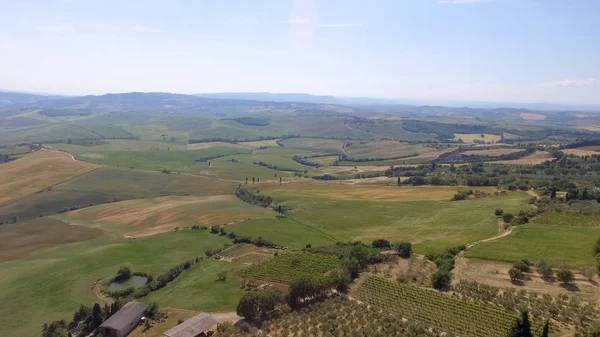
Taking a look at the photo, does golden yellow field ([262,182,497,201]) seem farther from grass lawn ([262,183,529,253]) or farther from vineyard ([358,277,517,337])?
vineyard ([358,277,517,337])

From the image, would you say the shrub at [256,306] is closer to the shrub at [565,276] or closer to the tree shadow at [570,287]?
the tree shadow at [570,287]

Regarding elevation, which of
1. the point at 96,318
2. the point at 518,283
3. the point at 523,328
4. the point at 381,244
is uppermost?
the point at 523,328

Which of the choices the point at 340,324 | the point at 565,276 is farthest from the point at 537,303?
the point at 340,324

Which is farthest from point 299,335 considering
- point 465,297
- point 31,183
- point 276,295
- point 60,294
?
point 31,183

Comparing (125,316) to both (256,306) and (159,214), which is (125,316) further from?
(159,214)

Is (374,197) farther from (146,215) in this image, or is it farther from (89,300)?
(89,300)

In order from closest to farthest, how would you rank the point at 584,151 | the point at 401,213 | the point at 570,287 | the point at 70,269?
1. the point at 570,287
2. the point at 70,269
3. the point at 401,213
4. the point at 584,151
